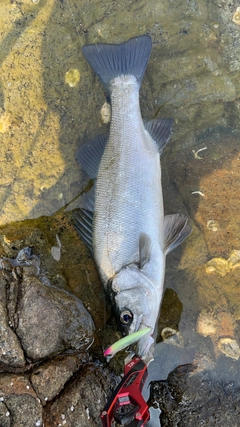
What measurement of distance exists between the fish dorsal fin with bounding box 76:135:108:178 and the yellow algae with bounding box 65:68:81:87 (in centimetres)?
75

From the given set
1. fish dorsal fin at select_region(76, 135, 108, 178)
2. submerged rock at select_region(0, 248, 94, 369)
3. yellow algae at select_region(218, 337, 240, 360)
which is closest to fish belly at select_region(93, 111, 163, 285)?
fish dorsal fin at select_region(76, 135, 108, 178)

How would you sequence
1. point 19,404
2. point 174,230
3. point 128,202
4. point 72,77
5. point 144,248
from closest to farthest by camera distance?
point 19,404 < point 144,248 < point 128,202 < point 174,230 < point 72,77

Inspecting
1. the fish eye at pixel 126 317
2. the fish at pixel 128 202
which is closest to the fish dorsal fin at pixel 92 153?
the fish at pixel 128 202

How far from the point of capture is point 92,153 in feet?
12.6

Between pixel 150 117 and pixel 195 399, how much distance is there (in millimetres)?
2982

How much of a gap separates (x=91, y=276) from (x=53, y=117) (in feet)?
5.99

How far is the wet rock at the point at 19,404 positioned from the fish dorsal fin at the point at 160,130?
2.58 m

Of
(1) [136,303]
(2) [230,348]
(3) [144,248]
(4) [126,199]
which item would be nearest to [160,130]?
(4) [126,199]

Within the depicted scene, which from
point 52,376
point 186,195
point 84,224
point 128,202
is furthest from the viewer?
point 186,195

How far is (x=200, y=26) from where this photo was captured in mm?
4109

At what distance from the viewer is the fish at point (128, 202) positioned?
10.9 ft

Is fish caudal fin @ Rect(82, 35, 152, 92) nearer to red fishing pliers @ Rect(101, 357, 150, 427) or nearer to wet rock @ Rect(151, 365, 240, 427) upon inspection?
red fishing pliers @ Rect(101, 357, 150, 427)

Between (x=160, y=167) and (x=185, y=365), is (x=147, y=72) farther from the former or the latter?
(x=185, y=365)

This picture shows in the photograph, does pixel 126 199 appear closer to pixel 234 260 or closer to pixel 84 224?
pixel 84 224
